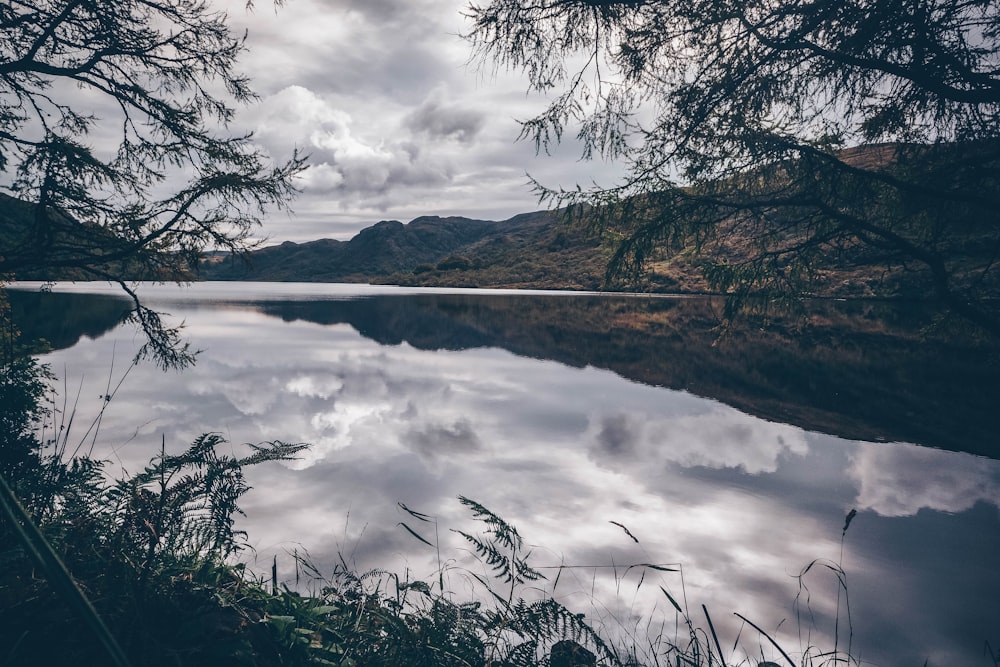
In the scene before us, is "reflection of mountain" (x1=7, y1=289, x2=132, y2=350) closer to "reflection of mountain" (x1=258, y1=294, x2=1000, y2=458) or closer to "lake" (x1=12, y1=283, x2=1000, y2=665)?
"lake" (x1=12, y1=283, x2=1000, y2=665)

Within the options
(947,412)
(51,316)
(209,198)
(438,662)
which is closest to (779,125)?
(438,662)

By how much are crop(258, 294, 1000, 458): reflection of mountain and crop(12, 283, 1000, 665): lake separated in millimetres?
168

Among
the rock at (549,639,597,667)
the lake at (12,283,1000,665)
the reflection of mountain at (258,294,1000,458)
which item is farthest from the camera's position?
the reflection of mountain at (258,294,1000,458)

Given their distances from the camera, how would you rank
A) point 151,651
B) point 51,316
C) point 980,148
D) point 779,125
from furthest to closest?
point 51,316
point 779,125
point 980,148
point 151,651

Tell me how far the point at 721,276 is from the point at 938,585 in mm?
5431

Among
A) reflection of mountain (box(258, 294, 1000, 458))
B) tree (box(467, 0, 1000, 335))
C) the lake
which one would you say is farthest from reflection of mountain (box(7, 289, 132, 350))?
tree (box(467, 0, 1000, 335))

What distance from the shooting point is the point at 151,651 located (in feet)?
8.63

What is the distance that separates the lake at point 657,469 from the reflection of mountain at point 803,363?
0.17 m

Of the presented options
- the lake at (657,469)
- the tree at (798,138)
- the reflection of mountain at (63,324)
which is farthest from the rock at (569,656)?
the reflection of mountain at (63,324)

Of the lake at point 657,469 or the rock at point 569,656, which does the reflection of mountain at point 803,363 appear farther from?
the rock at point 569,656

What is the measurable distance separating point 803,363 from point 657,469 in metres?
18.1

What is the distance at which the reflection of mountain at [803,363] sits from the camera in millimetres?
15648

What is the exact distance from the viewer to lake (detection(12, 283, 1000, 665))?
265 inches

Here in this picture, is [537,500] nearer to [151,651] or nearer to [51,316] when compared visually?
[151,651]
